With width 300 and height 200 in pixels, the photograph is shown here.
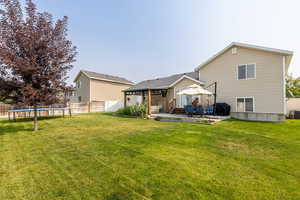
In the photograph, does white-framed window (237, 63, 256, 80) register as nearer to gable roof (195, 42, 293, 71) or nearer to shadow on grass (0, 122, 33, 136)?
gable roof (195, 42, 293, 71)

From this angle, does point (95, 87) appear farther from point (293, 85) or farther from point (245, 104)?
point (293, 85)

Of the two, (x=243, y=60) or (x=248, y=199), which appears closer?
(x=248, y=199)

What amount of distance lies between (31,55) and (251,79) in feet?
45.2

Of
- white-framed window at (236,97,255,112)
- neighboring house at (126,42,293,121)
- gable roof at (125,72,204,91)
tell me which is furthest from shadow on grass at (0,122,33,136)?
white-framed window at (236,97,255,112)

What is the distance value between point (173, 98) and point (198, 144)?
9.62 meters

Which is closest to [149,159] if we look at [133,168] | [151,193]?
[133,168]

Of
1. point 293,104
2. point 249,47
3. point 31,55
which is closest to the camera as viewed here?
point 31,55

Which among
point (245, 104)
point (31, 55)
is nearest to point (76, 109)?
point (31, 55)

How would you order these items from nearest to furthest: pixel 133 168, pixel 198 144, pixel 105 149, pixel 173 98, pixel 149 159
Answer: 1. pixel 133 168
2. pixel 149 159
3. pixel 105 149
4. pixel 198 144
5. pixel 173 98

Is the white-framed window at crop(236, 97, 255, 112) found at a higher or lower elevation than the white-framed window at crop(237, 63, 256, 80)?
lower

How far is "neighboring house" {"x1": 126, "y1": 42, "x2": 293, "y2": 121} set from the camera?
966 cm

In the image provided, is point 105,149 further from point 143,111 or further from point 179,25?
point 179,25

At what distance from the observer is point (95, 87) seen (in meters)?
22.1

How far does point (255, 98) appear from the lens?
34.3 ft
